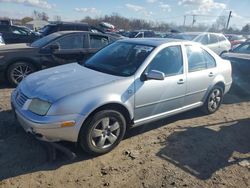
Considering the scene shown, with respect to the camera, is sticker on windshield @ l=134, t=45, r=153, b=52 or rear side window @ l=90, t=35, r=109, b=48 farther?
rear side window @ l=90, t=35, r=109, b=48

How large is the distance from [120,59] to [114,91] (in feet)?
3.11

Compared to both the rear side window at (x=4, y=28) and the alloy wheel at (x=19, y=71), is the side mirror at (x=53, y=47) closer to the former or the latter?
the alloy wheel at (x=19, y=71)

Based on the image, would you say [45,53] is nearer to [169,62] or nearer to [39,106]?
[169,62]

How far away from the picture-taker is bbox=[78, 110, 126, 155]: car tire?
3.72m

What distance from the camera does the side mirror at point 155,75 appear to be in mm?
4094

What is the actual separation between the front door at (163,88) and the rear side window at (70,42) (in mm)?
3926

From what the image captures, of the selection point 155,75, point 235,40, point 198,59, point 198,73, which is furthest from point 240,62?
point 235,40

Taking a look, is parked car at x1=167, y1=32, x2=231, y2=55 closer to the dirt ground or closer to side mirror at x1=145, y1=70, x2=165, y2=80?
the dirt ground

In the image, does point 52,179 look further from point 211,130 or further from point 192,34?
point 192,34

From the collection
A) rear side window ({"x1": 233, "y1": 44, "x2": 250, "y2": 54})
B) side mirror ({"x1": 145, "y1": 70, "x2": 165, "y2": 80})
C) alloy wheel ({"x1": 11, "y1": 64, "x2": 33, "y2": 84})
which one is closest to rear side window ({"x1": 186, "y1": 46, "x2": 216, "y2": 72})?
side mirror ({"x1": 145, "y1": 70, "x2": 165, "y2": 80})

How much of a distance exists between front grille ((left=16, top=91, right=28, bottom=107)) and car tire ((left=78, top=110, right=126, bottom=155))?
93 cm

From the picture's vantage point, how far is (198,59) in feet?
17.3

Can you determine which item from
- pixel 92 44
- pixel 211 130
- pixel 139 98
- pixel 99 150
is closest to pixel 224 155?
pixel 211 130

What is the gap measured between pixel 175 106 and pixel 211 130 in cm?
88
